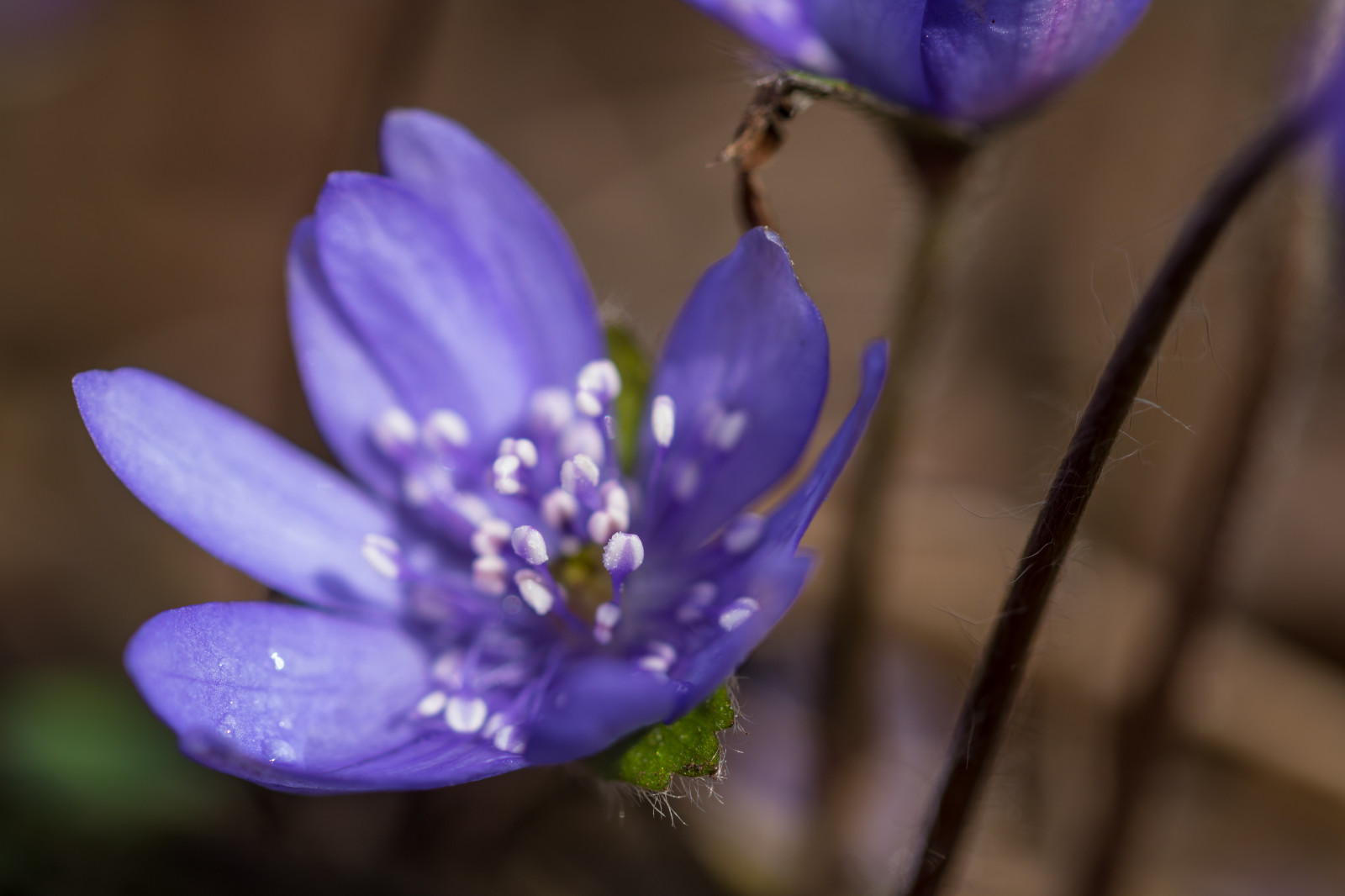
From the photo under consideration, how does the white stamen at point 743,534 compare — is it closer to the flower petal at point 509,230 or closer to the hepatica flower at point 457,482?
the hepatica flower at point 457,482

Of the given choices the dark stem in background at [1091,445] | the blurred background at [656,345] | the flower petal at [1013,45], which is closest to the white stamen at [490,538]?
the blurred background at [656,345]

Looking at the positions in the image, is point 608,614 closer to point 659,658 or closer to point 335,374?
point 659,658

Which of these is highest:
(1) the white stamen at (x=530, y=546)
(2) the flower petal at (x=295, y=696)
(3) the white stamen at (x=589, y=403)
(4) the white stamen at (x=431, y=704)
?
(3) the white stamen at (x=589, y=403)

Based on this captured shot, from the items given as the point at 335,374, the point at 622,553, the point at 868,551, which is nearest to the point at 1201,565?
the point at 868,551

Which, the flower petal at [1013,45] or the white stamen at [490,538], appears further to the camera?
the white stamen at [490,538]

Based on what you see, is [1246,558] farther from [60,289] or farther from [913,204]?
[60,289]

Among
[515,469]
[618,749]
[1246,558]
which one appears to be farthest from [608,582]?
[1246,558]

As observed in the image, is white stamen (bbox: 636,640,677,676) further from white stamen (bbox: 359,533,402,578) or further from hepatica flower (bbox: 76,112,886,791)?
white stamen (bbox: 359,533,402,578)
